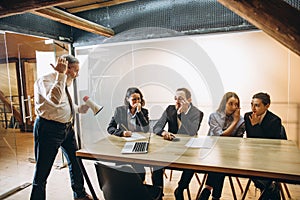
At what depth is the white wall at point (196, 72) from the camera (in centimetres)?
331

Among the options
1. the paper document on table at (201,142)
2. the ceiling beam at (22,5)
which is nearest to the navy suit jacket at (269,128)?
the paper document on table at (201,142)

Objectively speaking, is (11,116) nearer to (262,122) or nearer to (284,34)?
(262,122)

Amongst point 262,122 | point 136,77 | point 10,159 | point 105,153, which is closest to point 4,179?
point 10,159

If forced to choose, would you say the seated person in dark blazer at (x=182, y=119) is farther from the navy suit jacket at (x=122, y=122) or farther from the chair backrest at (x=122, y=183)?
the chair backrest at (x=122, y=183)

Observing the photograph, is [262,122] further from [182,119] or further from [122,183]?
[122,183]

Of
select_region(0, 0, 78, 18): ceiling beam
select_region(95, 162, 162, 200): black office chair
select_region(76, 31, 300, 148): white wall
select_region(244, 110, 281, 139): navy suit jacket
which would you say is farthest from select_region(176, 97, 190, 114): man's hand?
select_region(0, 0, 78, 18): ceiling beam

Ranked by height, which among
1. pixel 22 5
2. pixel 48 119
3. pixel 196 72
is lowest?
pixel 48 119

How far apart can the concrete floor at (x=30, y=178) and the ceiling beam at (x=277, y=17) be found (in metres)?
1.71

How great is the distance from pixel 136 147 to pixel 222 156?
706 millimetres

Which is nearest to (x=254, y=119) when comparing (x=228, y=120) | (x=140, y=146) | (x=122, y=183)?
(x=228, y=120)

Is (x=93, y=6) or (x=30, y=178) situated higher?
(x=93, y=6)

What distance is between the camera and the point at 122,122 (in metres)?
2.60

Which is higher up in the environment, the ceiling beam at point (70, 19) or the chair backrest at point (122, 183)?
the ceiling beam at point (70, 19)

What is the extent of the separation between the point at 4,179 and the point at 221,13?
333cm
